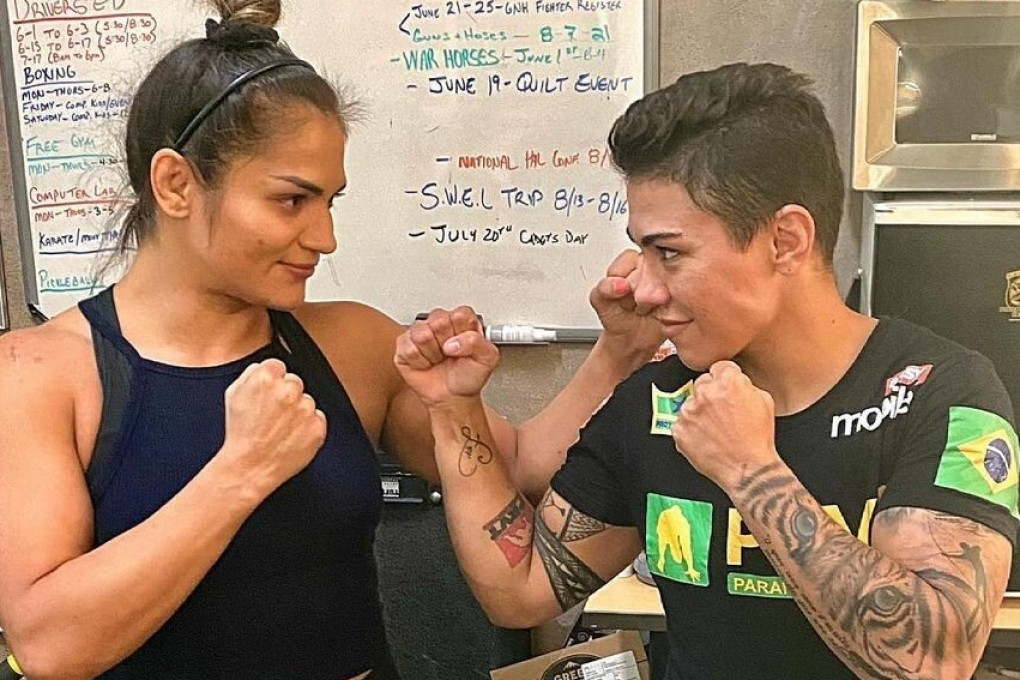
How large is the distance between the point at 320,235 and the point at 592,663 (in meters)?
1.08

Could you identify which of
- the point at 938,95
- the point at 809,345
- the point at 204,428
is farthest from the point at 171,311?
the point at 938,95

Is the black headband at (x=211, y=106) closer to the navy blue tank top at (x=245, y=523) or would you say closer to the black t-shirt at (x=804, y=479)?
the navy blue tank top at (x=245, y=523)

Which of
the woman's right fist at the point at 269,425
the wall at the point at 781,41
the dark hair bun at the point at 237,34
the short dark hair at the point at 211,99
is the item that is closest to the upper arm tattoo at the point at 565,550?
the woman's right fist at the point at 269,425

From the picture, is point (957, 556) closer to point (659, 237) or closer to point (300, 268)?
point (659, 237)

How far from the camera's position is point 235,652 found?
1.20 meters

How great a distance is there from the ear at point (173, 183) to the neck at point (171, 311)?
6cm

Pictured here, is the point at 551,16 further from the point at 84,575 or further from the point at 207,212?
the point at 84,575

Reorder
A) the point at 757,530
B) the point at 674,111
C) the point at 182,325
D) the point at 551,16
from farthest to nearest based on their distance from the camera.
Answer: the point at 551,16 → the point at 182,325 → the point at 674,111 → the point at 757,530

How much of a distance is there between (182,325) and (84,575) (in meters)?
0.30

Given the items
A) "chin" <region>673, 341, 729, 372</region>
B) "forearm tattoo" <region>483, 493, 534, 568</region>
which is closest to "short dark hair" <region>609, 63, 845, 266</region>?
"chin" <region>673, 341, 729, 372</region>

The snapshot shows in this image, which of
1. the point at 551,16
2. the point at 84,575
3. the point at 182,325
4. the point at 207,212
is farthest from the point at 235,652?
the point at 551,16

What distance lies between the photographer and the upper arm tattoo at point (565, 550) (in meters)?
1.27

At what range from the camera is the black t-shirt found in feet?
3.34

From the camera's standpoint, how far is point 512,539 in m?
1.30
